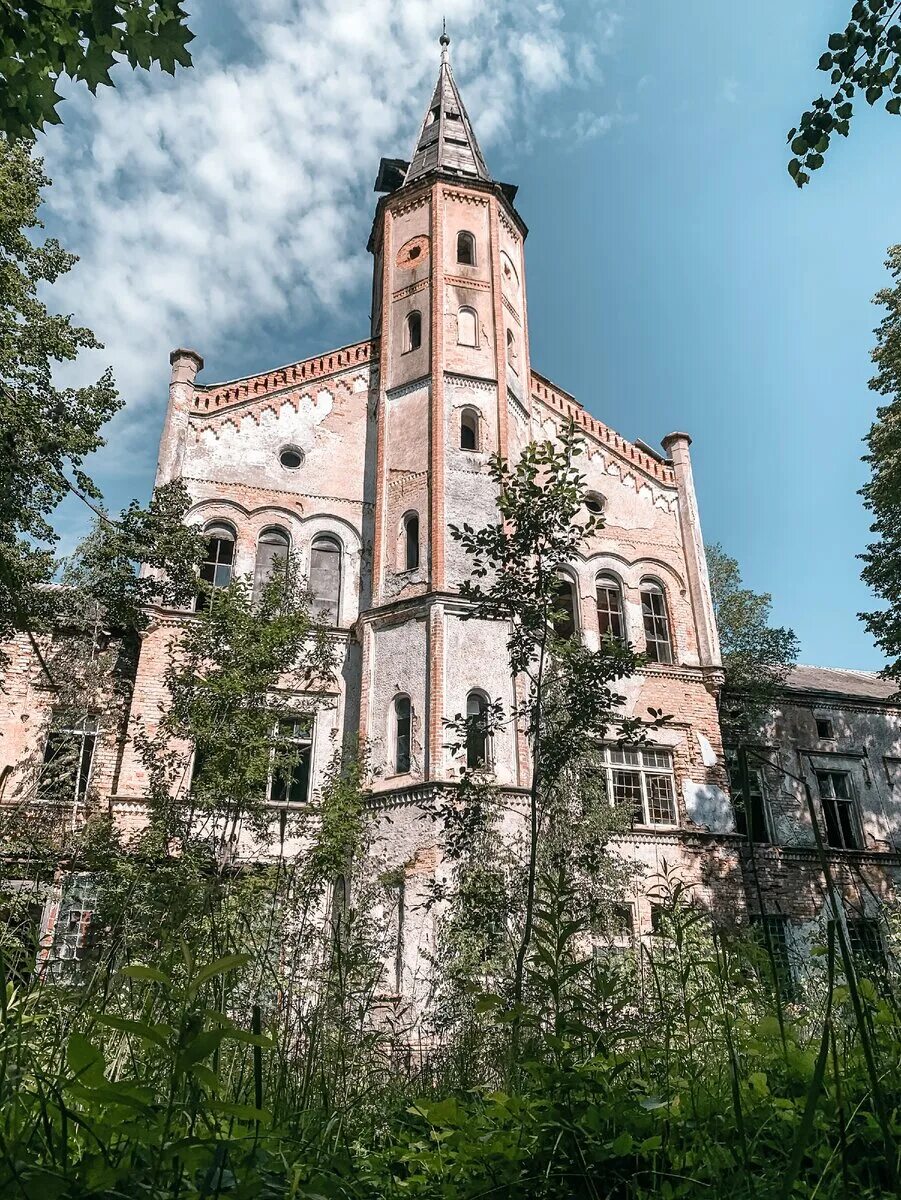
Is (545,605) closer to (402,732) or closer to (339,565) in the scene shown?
(402,732)

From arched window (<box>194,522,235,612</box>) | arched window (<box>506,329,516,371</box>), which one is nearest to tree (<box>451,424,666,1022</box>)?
arched window (<box>194,522,235,612</box>)

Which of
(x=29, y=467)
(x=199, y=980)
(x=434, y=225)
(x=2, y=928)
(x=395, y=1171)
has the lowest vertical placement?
(x=395, y=1171)

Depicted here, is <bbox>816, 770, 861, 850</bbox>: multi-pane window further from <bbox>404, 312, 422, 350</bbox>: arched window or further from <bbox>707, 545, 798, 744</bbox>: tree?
<bbox>404, 312, 422, 350</bbox>: arched window

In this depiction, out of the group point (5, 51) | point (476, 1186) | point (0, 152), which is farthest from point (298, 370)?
point (476, 1186)

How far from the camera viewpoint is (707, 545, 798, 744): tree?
2070 centimetres

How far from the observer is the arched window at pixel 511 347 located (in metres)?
20.5

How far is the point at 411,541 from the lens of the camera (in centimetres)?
1809

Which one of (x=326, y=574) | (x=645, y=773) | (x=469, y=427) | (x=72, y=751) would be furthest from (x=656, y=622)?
(x=72, y=751)

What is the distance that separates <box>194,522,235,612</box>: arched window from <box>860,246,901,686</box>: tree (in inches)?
550

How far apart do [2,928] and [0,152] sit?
1567cm

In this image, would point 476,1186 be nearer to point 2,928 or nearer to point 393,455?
point 2,928

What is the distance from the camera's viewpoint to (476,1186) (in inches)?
90.0

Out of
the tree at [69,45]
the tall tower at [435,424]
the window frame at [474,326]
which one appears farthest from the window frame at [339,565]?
the tree at [69,45]

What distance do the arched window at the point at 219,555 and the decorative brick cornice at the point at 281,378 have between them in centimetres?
291
